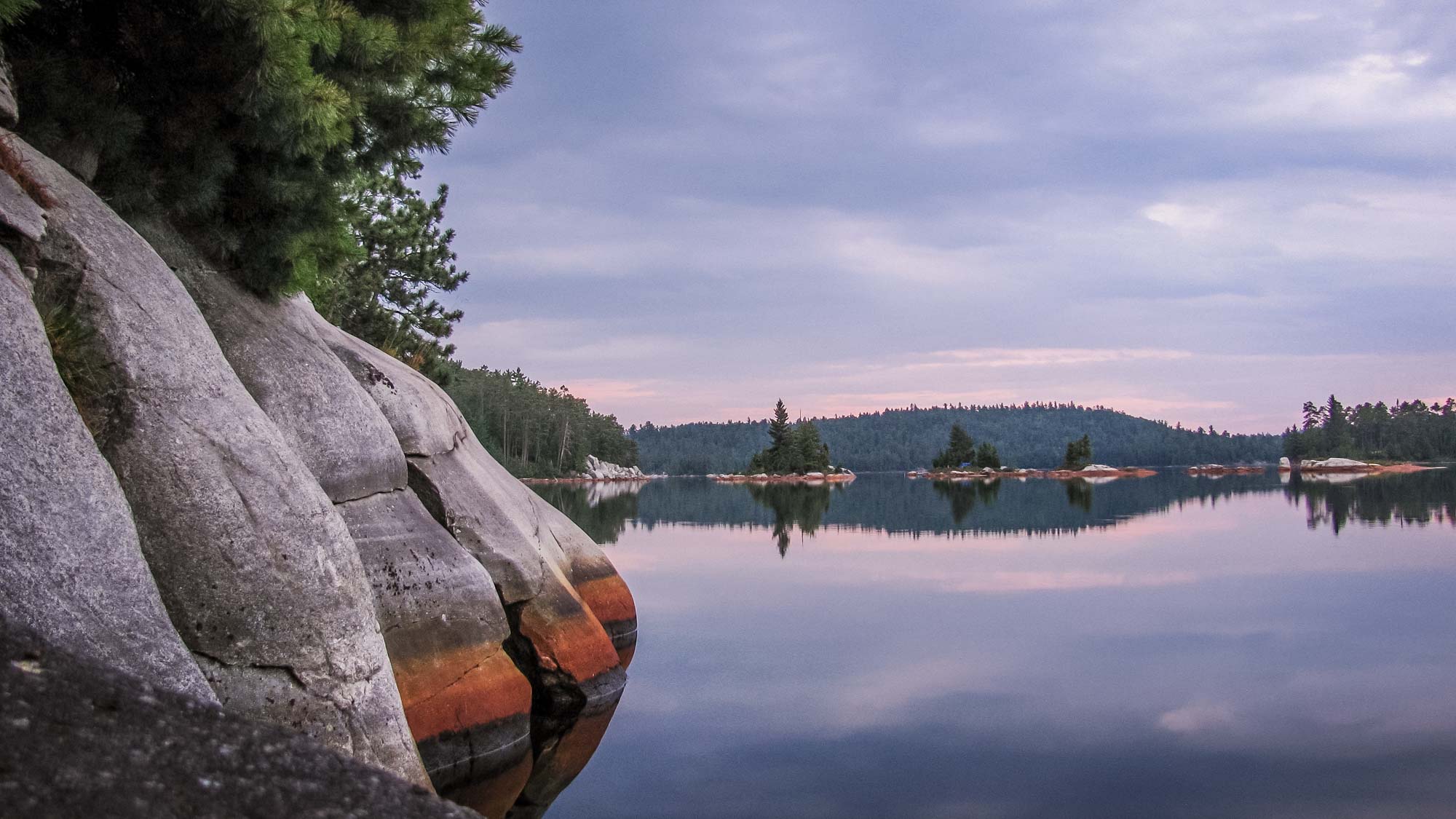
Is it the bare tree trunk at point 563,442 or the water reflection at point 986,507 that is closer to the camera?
the water reflection at point 986,507

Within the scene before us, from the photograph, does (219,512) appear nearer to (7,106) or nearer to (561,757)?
(7,106)

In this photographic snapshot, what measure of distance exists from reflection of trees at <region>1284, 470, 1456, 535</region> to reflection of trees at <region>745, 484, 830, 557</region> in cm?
2151

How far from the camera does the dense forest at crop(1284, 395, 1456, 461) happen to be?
6358 inches

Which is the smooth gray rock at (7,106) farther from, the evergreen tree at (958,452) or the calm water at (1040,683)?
the evergreen tree at (958,452)

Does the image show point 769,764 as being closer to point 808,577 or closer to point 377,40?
point 377,40

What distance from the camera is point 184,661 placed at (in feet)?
17.9

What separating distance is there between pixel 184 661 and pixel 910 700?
11274 millimetres

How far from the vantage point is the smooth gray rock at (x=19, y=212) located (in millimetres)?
6094

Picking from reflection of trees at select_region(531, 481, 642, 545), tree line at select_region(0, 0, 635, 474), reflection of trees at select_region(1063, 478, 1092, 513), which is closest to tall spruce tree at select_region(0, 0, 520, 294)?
tree line at select_region(0, 0, 635, 474)

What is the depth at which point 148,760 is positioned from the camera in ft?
10.5

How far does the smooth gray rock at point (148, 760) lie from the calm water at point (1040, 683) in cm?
718

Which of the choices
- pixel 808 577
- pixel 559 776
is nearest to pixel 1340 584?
pixel 808 577

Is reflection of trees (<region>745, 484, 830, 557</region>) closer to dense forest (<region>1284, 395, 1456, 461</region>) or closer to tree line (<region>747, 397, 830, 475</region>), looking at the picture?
tree line (<region>747, 397, 830, 475</region>)

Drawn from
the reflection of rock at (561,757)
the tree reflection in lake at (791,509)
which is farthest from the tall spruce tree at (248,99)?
the tree reflection in lake at (791,509)
